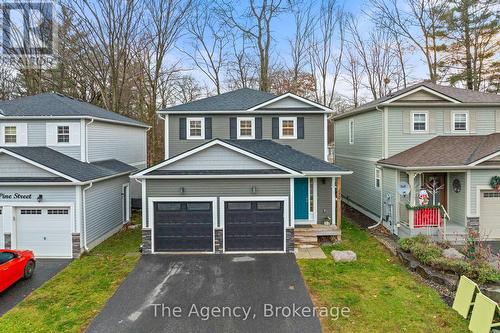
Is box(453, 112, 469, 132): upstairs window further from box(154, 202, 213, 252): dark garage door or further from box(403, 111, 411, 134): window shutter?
box(154, 202, 213, 252): dark garage door

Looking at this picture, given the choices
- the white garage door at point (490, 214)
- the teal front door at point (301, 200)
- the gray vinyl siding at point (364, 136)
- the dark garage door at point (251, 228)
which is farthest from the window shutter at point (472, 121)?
the dark garage door at point (251, 228)

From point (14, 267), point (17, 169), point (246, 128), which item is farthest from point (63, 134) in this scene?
point (246, 128)

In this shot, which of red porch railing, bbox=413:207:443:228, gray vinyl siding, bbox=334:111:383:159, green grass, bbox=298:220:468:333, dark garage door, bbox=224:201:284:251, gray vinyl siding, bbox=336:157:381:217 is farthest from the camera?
gray vinyl siding, bbox=336:157:381:217

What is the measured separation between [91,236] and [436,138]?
52.3 feet

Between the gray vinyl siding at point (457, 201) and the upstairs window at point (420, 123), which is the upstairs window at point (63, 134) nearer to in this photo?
the upstairs window at point (420, 123)

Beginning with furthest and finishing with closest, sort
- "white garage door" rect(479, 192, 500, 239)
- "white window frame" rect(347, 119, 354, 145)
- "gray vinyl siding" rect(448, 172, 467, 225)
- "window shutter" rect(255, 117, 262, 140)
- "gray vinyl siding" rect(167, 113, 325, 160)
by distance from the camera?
"white window frame" rect(347, 119, 354, 145) → "window shutter" rect(255, 117, 262, 140) → "gray vinyl siding" rect(167, 113, 325, 160) → "gray vinyl siding" rect(448, 172, 467, 225) → "white garage door" rect(479, 192, 500, 239)

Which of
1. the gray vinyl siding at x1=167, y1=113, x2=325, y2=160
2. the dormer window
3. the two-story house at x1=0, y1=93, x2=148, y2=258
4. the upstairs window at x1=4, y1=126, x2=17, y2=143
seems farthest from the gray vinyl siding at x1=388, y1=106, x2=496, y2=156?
the upstairs window at x1=4, y1=126, x2=17, y2=143

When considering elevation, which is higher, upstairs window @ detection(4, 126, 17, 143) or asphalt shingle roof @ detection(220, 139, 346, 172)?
upstairs window @ detection(4, 126, 17, 143)

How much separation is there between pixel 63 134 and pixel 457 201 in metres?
17.7

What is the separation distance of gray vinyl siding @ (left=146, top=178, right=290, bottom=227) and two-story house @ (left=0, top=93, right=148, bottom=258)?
8.98 feet

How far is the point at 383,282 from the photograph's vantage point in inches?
381

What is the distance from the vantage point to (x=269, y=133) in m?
16.4

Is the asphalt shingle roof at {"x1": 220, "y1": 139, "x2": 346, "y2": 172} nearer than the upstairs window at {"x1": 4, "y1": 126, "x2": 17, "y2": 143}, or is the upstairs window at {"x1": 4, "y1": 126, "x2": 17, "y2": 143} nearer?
the asphalt shingle roof at {"x1": 220, "y1": 139, "x2": 346, "y2": 172}

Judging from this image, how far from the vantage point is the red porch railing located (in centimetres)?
1364
